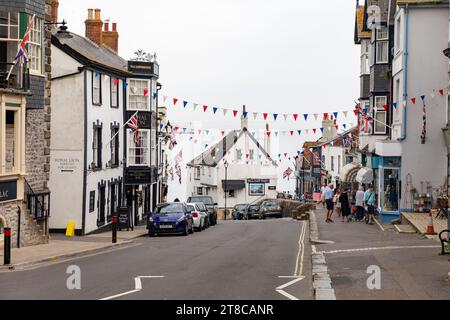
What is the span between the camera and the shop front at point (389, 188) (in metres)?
37.0

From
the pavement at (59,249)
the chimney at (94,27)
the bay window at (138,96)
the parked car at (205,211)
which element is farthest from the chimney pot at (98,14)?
the pavement at (59,249)

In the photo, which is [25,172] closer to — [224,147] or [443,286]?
[443,286]

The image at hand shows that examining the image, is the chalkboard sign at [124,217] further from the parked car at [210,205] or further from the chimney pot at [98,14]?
the chimney pot at [98,14]

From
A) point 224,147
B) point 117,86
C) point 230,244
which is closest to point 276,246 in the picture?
point 230,244

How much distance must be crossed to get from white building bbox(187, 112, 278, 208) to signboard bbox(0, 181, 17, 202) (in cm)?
5963

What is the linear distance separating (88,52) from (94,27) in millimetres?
7984

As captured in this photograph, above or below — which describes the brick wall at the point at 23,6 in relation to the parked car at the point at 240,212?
above

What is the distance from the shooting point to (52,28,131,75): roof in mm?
36594

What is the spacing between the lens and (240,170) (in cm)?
8869

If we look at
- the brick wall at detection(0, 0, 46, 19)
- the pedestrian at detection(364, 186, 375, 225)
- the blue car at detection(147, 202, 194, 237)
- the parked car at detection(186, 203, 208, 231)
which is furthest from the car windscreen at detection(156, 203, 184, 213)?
the brick wall at detection(0, 0, 46, 19)

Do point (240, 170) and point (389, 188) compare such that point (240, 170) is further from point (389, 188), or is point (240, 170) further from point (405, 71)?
point (405, 71)

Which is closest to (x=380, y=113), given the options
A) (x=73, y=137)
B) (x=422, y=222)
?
(x=422, y=222)

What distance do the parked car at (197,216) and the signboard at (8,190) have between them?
43.4 ft

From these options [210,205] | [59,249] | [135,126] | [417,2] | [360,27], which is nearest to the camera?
[59,249]
